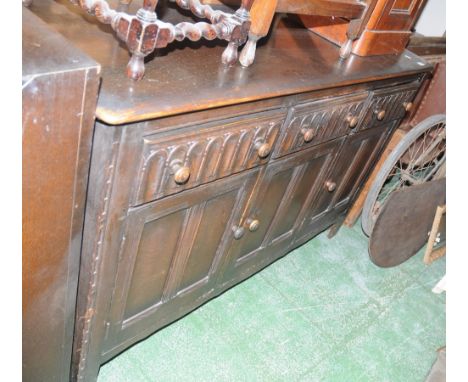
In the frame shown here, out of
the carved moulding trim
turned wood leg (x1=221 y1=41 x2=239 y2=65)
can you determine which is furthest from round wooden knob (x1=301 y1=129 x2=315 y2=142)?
the carved moulding trim

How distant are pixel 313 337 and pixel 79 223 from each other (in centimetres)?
141

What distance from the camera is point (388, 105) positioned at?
1.90 m

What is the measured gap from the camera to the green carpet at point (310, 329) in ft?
5.42

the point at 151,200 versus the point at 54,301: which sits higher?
the point at 151,200

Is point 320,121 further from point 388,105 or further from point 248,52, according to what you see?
point 388,105

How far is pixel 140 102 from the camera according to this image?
83 cm

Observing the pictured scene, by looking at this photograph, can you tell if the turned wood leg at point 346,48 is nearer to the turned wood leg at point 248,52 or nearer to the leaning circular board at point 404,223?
the turned wood leg at point 248,52

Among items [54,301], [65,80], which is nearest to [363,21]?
[65,80]

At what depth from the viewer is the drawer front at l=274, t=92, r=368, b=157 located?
1364 millimetres

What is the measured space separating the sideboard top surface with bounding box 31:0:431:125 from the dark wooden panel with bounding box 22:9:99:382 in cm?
9

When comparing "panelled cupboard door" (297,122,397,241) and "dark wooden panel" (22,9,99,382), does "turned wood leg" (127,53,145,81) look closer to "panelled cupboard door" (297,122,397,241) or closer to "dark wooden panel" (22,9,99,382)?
"dark wooden panel" (22,9,99,382)
